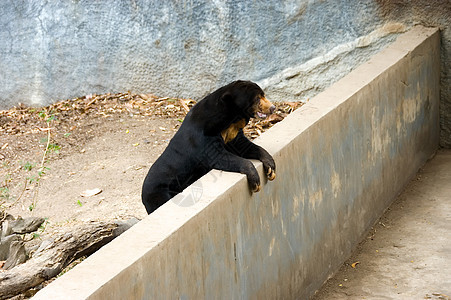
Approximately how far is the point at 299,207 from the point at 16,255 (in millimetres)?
1972

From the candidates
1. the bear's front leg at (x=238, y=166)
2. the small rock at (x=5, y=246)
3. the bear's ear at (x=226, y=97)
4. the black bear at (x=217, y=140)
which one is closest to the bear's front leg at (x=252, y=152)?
the black bear at (x=217, y=140)

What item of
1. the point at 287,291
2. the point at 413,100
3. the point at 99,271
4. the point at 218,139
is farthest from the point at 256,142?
the point at 413,100

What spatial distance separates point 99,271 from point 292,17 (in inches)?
206

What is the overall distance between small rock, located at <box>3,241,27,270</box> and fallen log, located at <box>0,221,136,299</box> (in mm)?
184

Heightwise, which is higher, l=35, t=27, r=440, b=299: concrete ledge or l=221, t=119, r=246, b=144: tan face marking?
l=221, t=119, r=246, b=144: tan face marking

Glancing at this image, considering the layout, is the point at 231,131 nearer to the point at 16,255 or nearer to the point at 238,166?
the point at 238,166

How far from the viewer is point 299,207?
5.06 metres

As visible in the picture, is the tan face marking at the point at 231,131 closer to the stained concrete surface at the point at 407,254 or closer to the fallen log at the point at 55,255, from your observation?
the fallen log at the point at 55,255

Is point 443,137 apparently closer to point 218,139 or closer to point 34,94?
point 218,139

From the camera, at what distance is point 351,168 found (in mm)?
5879

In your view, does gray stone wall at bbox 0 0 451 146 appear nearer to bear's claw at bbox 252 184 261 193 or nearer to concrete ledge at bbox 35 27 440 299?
concrete ledge at bbox 35 27 440 299

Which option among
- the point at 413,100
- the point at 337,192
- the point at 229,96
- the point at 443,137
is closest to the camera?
the point at 229,96

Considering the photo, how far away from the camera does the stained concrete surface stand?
530 centimetres

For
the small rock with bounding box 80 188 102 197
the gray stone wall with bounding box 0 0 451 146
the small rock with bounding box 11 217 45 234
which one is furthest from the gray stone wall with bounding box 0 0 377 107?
the small rock with bounding box 11 217 45 234
